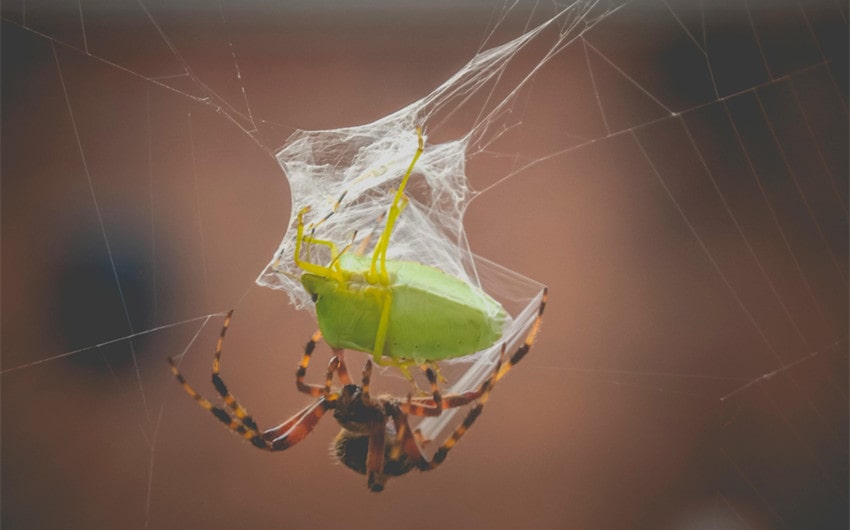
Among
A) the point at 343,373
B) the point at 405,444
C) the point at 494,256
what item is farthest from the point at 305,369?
the point at 494,256

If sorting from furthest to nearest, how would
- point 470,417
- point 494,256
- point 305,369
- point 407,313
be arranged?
point 494,256 < point 470,417 < point 305,369 < point 407,313

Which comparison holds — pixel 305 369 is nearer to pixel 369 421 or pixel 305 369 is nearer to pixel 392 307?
pixel 369 421

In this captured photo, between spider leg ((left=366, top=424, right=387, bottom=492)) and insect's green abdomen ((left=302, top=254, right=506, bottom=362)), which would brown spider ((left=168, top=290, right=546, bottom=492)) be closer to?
spider leg ((left=366, top=424, right=387, bottom=492))

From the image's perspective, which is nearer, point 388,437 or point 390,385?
point 388,437

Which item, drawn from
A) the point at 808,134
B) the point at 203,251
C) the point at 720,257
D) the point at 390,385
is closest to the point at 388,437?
the point at 390,385

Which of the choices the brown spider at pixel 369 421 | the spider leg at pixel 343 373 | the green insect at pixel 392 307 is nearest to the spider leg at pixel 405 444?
the brown spider at pixel 369 421

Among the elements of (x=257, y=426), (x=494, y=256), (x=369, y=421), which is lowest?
(x=494, y=256)

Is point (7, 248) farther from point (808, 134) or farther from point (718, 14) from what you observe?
point (808, 134)
